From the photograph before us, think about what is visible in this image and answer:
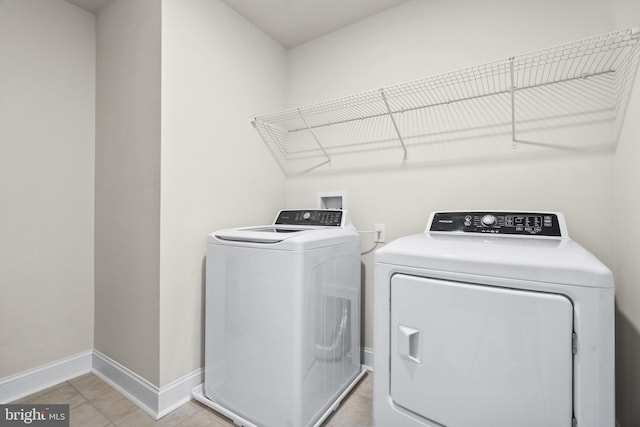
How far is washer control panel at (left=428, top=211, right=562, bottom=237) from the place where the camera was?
1354 millimetres

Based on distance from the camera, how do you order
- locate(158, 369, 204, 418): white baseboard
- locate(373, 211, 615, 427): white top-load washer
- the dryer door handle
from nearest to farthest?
locate(373, 211, 615, 427): white top-load washer, the dryer door handle, locate(158, 369, 204, 418): white baseboard

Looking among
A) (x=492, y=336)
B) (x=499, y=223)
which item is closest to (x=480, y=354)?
(x=492, y=336)

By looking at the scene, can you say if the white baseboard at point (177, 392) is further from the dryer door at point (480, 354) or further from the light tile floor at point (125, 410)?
the dryer door at point (480, 354)

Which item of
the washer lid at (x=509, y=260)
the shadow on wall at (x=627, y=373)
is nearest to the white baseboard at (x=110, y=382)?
the washer lid at (x=509, y=260)

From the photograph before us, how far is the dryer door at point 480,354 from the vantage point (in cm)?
86

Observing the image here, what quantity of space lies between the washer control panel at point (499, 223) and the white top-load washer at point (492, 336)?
0.13 m

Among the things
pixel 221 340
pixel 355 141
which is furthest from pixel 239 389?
pixel 355 141

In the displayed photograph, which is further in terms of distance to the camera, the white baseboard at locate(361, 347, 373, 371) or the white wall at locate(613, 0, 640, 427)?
the white baseboard at locate(361, 347, 373, 371)

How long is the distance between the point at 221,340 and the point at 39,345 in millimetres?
1204

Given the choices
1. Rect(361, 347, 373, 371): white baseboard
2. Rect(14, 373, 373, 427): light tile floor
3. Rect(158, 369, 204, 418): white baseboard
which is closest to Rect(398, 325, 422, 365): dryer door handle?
→ Rect(14, 373, 373, 427): light tile floor

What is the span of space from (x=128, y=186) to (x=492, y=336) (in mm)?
1971

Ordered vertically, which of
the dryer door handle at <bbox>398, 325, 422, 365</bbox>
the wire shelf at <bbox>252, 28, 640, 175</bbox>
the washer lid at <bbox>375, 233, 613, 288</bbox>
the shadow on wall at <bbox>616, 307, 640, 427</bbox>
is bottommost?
the shadow on wall at <bbox>616, 307, 640, 427</bbox>

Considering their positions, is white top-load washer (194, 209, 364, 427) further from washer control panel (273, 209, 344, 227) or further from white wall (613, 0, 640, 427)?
white wall (613, 0, 640, 427)

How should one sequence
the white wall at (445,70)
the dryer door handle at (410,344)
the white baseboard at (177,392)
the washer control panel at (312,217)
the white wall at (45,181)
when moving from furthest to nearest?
the washer control panel at (312,217) → the white wall at (45,181) → the white baseboard at (177,392) → the white wall at (445,70) → the dryer door handle at (410,344)
